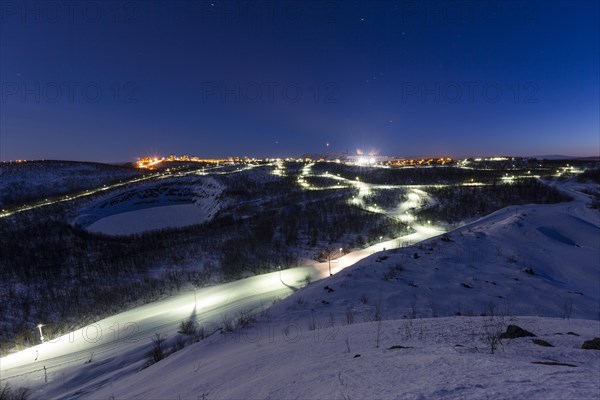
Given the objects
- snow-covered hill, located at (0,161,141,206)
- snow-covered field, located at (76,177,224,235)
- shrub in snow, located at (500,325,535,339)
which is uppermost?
snow-covered hill, located at (0,161,141,206)

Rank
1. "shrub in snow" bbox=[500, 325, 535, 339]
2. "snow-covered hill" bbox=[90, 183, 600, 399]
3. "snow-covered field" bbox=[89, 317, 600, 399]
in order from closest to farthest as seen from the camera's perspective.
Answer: "snow-covered field" bbox=[89, 317, 600, 399], "snow-covered hill" bbox=[90, 183, 600, 399], "shrub in snow" bbox=[500, 325, 535, 339]

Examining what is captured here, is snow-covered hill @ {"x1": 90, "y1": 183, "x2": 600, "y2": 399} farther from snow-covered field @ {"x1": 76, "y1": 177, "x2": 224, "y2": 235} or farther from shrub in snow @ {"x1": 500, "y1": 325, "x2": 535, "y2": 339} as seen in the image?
snow-covered field @ {"x1": 76, "y1": 177, "x2": 224, "y2": 235}

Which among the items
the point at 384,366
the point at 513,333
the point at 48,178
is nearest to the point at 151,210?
the point at 48,178

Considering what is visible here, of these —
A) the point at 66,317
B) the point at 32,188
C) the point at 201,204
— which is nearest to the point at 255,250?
the point at 66,317

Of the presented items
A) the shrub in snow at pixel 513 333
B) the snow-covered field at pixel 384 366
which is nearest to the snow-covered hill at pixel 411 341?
the snow-covered field at pixel 384 366

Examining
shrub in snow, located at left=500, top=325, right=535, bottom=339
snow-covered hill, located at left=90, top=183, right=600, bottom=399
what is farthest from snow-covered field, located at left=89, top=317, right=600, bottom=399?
shrub in snow, located at left=500, top=325, right=535, bottom=339

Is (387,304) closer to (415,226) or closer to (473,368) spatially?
(473,368)

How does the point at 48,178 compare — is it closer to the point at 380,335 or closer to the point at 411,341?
the point at 380,335

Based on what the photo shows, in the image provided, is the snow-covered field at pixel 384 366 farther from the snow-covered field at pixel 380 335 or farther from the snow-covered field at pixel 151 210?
the snow-covered field at pixel 151 210

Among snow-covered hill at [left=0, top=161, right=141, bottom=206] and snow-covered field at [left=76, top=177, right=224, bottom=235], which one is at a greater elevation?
snow-covered hill at [left=0, top=161, right=141, bottom=206]
